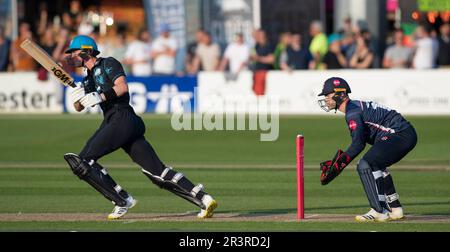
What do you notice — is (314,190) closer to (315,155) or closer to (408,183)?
(408,183)

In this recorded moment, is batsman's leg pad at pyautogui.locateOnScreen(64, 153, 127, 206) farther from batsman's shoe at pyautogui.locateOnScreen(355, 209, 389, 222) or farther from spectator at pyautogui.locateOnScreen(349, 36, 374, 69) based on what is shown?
spectator at pyautogui.locateOnScreen(349, 36, 374, 69)

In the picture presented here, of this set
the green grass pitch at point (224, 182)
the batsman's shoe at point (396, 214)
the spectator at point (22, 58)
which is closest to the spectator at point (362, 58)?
the green grass pitch at point (224, 182)

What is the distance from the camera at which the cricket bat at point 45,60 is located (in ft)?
41.6

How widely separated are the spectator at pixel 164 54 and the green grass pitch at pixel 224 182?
3.74 m

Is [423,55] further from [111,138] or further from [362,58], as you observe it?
[111,138]

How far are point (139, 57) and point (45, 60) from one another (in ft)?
55.4

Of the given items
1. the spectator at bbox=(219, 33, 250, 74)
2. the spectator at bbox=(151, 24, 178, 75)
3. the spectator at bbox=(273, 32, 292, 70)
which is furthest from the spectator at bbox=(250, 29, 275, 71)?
the spectator at bbox=(151, 24, 178, 75)

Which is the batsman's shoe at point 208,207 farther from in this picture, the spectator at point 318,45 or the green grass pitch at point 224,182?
the spectator at point 318,45

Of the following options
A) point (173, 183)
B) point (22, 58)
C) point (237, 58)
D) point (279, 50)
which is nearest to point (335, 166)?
point (173, 183)

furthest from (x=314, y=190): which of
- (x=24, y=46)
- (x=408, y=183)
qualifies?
(x=24, y=46)

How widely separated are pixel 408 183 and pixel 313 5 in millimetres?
18419

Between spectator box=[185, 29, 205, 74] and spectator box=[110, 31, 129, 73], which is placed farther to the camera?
spectator box=[110, 31, 129, 73]

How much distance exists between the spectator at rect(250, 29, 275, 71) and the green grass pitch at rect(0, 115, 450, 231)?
3.58 metres

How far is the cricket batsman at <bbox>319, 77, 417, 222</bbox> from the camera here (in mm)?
12242
